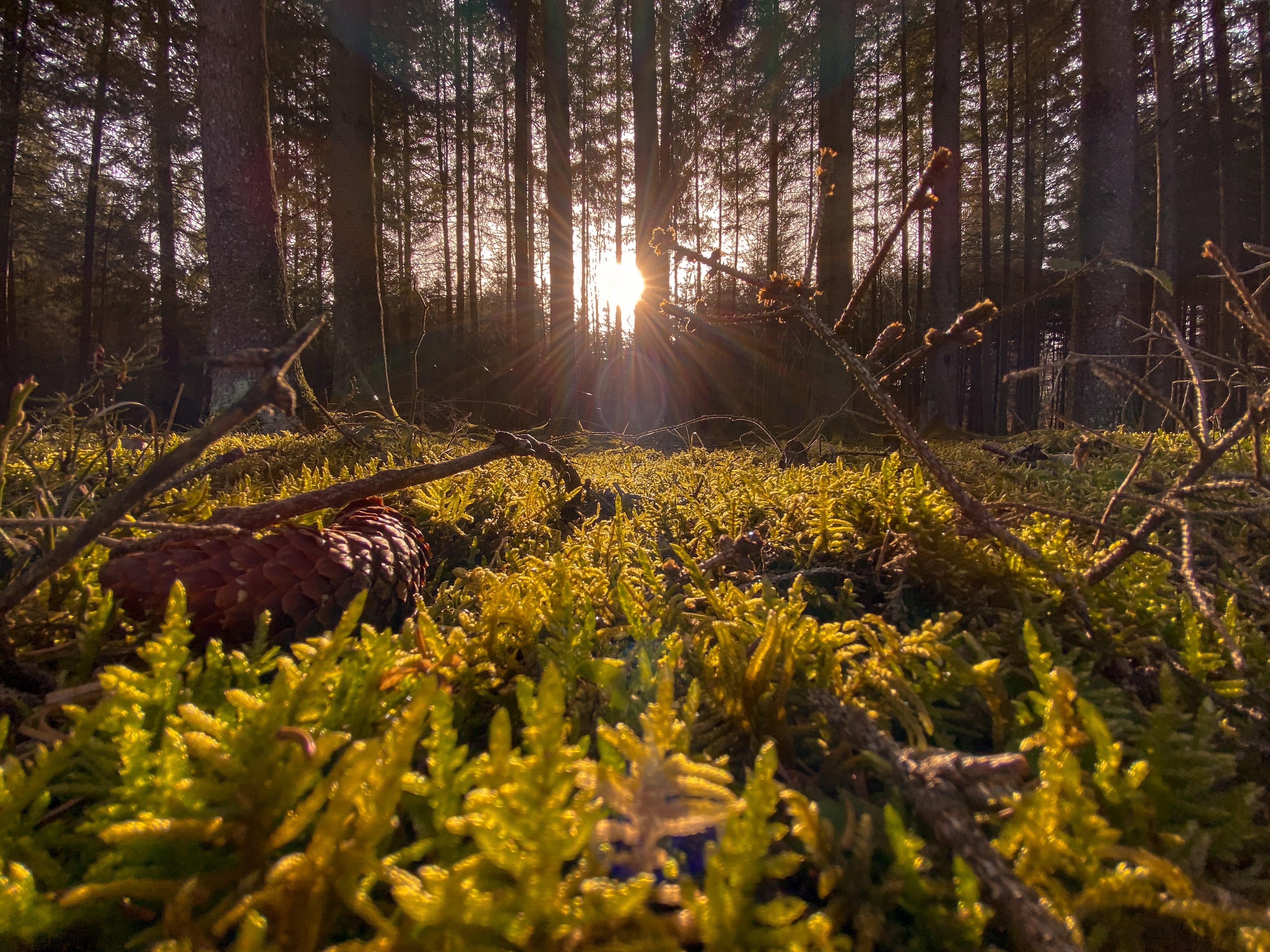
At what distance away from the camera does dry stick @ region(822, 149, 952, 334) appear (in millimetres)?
1022

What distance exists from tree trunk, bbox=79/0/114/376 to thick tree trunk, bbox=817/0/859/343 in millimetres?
15887

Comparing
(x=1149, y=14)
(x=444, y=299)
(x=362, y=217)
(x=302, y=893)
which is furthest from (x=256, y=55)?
(x=444, y=299)

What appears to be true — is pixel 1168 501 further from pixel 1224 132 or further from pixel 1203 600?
pixel 1224 132

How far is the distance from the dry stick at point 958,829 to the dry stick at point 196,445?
2.22 ft

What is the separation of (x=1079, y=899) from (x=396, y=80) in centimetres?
1826

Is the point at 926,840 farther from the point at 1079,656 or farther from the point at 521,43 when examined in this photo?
the point at 521,43

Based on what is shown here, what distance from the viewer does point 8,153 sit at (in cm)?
1279

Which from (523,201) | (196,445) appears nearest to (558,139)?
(523,201)

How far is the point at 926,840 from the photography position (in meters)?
0.54

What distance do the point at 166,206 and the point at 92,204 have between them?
5.32 feet

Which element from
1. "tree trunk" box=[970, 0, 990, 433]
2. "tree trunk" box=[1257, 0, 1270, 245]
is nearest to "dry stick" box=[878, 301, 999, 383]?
"tree trunk" box=[970, 0, 990, 433]

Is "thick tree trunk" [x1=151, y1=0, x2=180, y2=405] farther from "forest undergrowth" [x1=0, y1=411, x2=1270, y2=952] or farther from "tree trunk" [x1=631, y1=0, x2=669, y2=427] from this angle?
"forest undergrowth" [x1=0, y1=411, x2=1270, y2=952]

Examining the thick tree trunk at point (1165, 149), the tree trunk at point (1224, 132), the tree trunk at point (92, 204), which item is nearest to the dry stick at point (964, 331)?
the thick tree trunk at point (1165, 149)

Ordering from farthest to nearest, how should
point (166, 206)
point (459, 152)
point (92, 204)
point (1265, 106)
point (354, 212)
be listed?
point (459, 152)
point (166, 206)
point (92, 204)
point (1265, 106)
point (354, 212)
